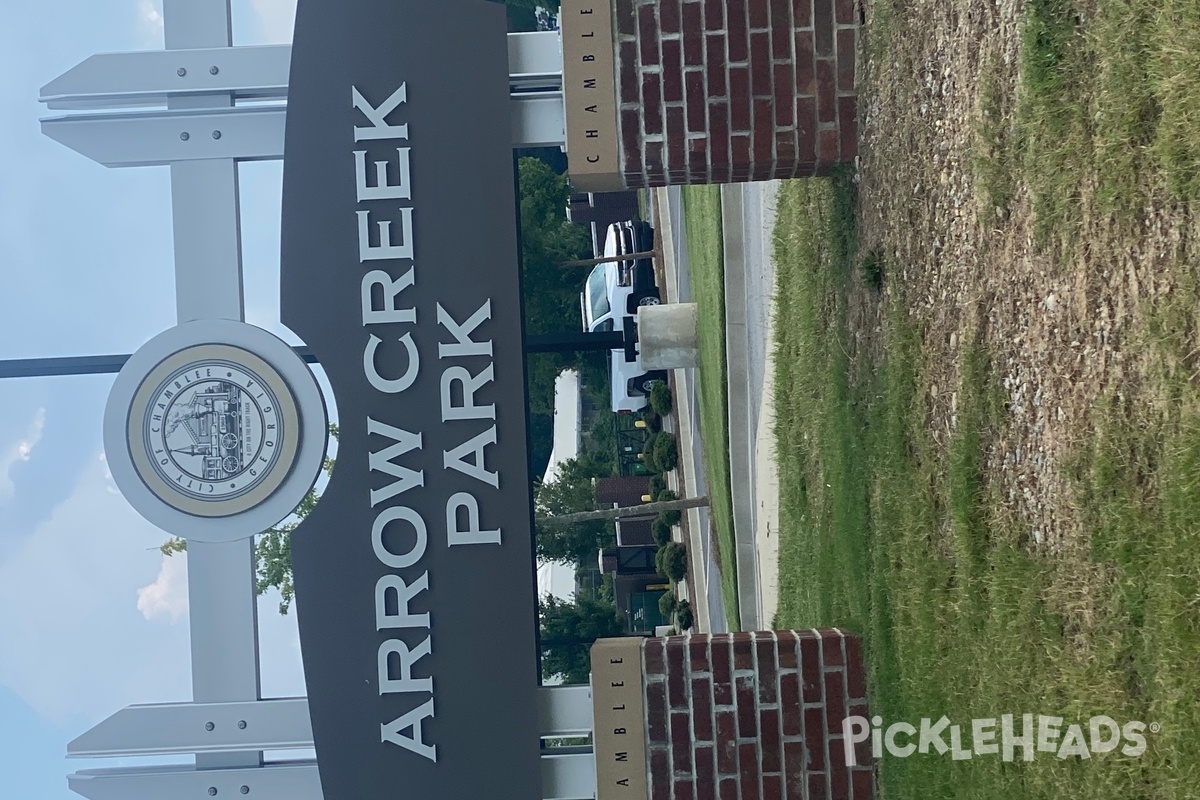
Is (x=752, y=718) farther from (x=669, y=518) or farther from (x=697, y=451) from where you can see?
(x=669, y=518)

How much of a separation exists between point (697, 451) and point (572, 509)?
10214 millimetres

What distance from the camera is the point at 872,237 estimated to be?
22.7ft

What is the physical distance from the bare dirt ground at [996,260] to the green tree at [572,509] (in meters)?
19.6

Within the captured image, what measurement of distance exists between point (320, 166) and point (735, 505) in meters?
6.55

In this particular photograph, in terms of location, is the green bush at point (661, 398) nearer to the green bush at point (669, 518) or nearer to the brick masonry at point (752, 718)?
the green bush at point (669, 518)

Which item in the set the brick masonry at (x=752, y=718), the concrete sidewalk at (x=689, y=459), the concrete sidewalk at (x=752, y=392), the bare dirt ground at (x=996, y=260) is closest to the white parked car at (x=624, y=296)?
the concrete sidewalk at (x=689, y=459)

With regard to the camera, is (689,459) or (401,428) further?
(689,459)

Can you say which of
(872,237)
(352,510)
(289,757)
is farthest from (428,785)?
(872,237)

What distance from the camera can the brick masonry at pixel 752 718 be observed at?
617cm

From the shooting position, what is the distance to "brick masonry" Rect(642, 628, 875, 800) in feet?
20.2

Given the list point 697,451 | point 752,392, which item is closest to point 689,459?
point 697,451

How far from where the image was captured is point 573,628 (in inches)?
1033

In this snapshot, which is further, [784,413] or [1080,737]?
[784,413]

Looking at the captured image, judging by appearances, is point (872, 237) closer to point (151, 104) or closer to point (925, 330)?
point (925, 330)
